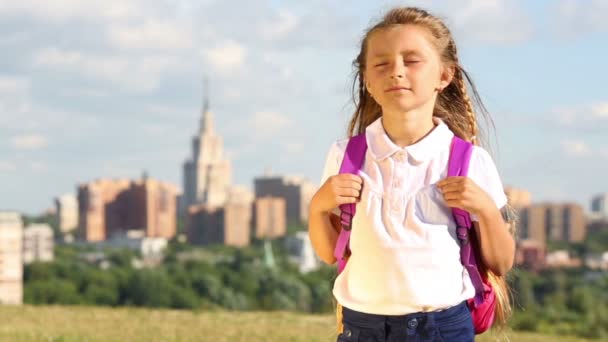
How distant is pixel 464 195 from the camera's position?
251 centimetres

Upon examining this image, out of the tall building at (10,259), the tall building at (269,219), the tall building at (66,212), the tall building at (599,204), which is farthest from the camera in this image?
the tall building at (599,204)

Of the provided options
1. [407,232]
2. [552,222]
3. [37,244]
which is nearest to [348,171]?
[407,232]

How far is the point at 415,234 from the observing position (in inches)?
101

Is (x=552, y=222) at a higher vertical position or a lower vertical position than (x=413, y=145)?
lower

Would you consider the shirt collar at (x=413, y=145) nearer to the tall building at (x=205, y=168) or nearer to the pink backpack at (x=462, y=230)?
the pink backpack at (x=462, y=230)

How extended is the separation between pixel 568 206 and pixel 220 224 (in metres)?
29.3

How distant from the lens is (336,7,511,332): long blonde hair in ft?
8.92

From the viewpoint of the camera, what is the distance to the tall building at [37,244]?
7187 cm

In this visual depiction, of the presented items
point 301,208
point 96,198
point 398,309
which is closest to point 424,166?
point 398,309

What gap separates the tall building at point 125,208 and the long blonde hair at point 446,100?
3221 inches

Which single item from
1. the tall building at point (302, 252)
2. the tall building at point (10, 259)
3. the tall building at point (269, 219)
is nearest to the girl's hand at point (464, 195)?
the tall building at point (10, 259)

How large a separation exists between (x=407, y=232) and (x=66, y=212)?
104 meters

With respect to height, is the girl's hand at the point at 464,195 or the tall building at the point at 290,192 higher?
the girl's hand at the point at 464,195

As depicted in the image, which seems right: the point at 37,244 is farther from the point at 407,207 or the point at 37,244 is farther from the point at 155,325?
the point at 407,207
